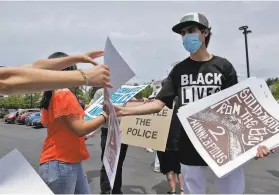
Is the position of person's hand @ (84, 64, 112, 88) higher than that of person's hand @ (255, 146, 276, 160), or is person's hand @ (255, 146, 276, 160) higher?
person's hand @ (84, 64, 112, 88)

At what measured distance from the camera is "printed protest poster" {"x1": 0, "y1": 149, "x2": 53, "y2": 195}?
119 centimetres

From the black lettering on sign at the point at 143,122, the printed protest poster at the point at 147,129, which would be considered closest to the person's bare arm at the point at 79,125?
the printed protest poster at the point at 147,129

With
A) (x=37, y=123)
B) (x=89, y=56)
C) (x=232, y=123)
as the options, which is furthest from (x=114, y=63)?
(x=37, y=123)

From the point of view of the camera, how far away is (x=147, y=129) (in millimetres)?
3857

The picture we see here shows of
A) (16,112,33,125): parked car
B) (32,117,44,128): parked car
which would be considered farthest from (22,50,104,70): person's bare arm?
(16,112,33,125): parked car

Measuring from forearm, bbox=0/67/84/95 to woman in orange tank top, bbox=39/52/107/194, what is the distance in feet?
3.44

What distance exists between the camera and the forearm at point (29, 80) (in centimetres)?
112

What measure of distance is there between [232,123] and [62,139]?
1.15 meters

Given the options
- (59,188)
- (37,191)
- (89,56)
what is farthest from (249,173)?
(37,191)

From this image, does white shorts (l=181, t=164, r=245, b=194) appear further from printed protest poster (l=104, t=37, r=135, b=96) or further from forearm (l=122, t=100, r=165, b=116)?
printed protest poster (l=104, t=37, r=135, b=96)

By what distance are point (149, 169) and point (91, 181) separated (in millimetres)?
1289

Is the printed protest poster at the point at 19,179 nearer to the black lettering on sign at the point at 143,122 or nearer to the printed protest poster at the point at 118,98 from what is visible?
the printed protest poster at the point at 118,98

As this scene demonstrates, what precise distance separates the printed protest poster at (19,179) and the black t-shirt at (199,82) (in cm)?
126

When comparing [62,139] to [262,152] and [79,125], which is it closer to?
[79,125]
